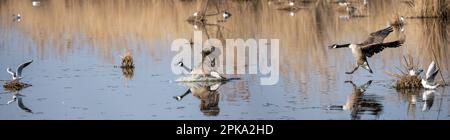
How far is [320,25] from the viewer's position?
23109 mm

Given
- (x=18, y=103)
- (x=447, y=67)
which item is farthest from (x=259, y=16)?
(x=18, y=103)

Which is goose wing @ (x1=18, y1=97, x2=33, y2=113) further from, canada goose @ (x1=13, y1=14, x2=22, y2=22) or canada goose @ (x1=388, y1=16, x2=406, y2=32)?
canada goose @ (x1=13, y1=14, x2=22, y2=22)

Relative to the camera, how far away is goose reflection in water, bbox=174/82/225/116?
12.4 meters

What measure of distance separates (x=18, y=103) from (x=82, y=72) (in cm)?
289

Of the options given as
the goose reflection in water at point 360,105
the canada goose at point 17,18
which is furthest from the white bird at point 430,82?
the canada goose at point 17,18

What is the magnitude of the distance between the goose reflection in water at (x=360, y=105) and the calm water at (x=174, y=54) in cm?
1

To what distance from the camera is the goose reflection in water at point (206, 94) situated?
12.4m

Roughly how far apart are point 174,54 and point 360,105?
5.96 m

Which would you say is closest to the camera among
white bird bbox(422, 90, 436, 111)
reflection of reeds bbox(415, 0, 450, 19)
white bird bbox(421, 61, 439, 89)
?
white bird bbox(422, 90, 436, 111)

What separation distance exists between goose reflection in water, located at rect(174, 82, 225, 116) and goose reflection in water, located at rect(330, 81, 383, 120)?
1401 mm

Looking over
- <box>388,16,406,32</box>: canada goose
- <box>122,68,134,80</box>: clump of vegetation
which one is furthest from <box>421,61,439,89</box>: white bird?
<box>388,16,406,32</box>: canada goose

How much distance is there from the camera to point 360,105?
12.5m

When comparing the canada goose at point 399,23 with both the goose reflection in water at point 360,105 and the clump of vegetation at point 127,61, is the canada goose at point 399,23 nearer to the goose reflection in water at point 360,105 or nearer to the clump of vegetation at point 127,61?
the clump of vegetation at point 127,61
